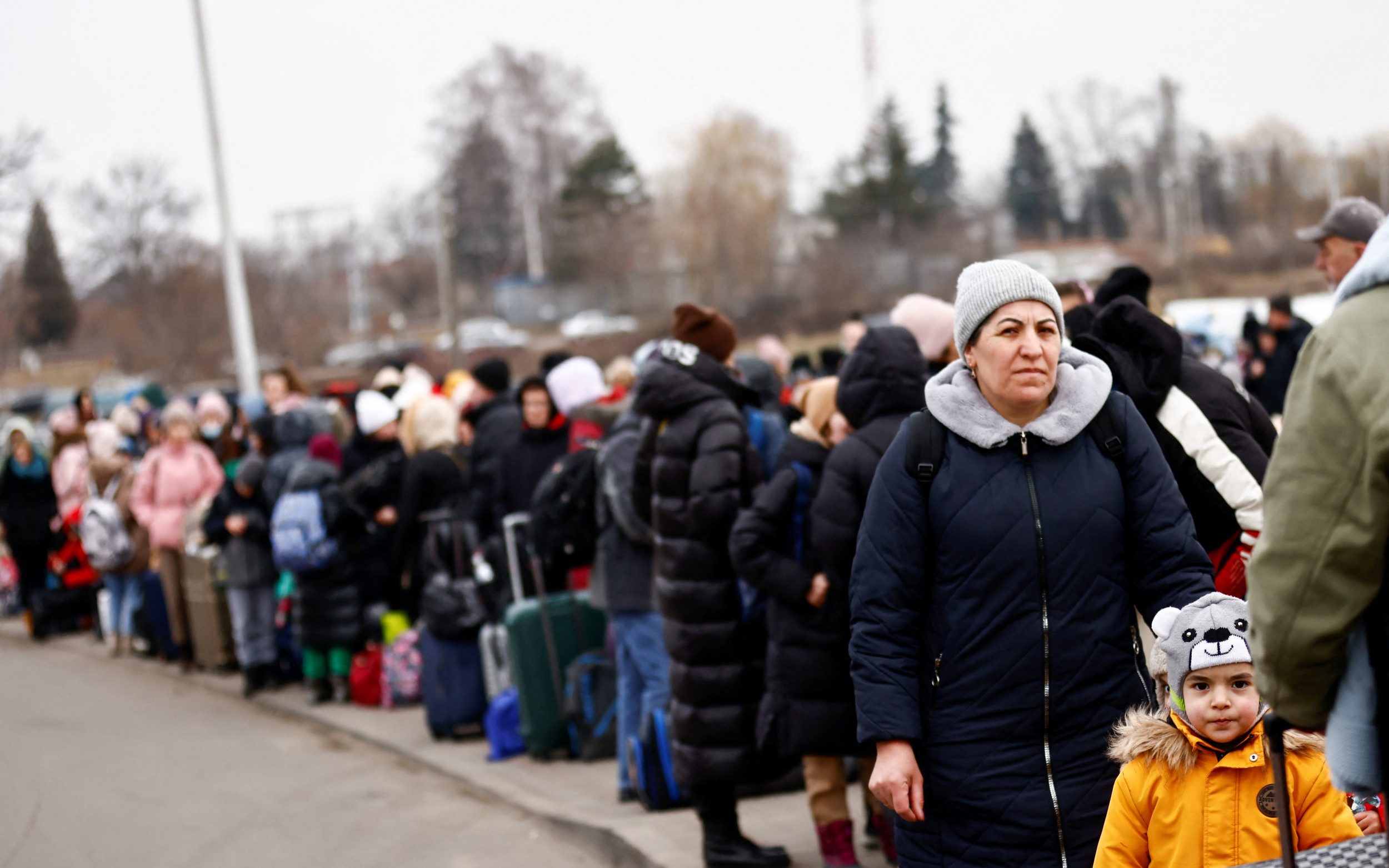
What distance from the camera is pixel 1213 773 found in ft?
10.1

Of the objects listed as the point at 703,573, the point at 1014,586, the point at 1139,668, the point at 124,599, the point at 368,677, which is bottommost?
the point at 368,677

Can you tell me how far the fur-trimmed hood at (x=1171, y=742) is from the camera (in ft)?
9.96

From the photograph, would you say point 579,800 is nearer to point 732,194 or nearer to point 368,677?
point 368,677

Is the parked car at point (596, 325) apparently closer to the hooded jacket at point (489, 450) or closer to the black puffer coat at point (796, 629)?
the hooded jacket at point (489, 450)

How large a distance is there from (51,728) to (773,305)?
36.5 meters

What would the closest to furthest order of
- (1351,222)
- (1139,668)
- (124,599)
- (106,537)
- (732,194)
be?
(1139,668) → (1351,222) → (106,537) → (124,599) → (732,194)

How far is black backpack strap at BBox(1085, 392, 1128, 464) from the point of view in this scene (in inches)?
144

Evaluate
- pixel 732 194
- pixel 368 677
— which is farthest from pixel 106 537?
pixel 732 194

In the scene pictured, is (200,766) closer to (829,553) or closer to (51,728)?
(51,728)

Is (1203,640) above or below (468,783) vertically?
above

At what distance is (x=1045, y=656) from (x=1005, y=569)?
0.24 metres

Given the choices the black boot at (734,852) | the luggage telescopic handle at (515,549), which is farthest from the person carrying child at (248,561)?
the black boot at (734,852)

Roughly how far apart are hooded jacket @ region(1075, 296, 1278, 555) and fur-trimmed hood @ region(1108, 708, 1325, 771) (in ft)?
4.97

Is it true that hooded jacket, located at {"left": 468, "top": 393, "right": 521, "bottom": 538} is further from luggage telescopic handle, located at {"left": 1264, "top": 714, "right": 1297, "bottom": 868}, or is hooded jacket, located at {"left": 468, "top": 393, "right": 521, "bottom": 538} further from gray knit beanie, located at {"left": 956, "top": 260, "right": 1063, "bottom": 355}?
luggage telescopic handle, located at {"left": 1264, "top": 714, "right": 1297, "bottom": 868}
